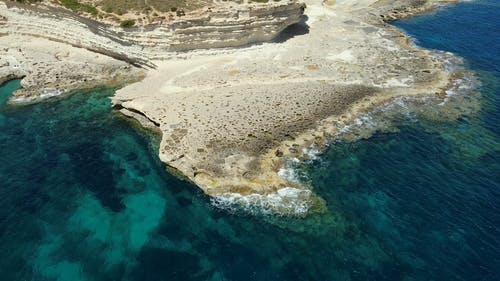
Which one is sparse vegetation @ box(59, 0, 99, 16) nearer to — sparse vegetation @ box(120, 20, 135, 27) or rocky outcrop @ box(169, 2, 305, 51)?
sparse vegetation @ box(120, 20, 135, 27)

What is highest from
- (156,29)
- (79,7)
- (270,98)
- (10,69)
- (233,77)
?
(79,7)

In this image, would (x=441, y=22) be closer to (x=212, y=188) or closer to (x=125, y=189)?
(x=212, y=188)

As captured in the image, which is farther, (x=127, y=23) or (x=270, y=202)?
(x=127, y=23)

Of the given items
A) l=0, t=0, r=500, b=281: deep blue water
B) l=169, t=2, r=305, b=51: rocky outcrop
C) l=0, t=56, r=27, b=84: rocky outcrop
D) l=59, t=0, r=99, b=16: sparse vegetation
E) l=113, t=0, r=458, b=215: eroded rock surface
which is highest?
l=59, t=0, r=99, b=16: sparse vegetation

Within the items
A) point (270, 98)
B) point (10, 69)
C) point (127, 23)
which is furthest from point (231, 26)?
point (10, 69)

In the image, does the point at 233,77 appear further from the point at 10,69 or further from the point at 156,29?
the point at 10,69

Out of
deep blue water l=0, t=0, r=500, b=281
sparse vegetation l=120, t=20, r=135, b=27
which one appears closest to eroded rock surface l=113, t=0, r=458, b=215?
deep blue water l=0, t=0, r=500, b=281
